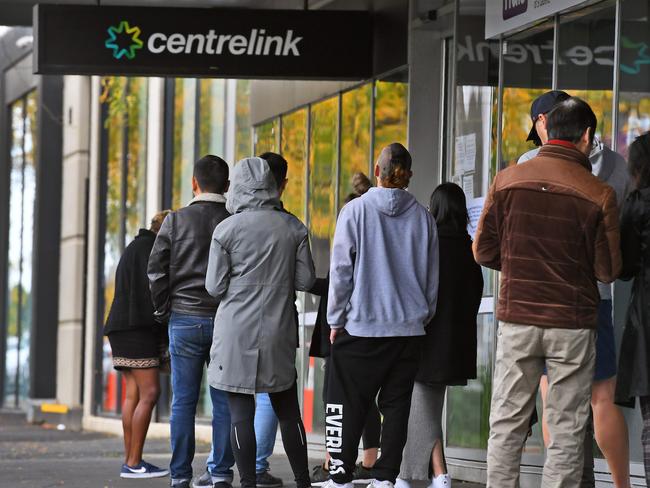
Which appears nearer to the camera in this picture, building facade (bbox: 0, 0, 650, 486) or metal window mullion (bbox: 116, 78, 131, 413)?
building facade (bbox: 0, 0, 650, 486)

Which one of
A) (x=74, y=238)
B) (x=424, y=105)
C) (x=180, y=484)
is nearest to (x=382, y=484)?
(x=180, y=484)

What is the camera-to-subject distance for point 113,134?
19.9m

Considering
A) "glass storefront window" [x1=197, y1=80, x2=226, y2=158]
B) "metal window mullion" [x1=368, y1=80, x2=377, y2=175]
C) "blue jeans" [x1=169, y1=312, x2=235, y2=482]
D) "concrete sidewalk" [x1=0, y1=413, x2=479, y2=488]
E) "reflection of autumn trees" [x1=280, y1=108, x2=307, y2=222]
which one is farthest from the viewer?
"glass storefront window" [x1=197, y1=80, x2=226, y2=158]

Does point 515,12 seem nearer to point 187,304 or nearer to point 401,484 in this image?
point 187,304

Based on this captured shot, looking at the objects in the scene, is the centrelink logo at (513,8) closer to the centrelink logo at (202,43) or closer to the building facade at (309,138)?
the building facade at (309,138)

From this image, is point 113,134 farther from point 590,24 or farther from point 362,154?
point 590,24

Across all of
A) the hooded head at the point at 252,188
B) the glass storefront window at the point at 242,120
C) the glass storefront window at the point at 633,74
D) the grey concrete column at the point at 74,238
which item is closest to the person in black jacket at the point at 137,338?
the hooded head at the point at 252,188

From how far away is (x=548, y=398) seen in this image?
663cm

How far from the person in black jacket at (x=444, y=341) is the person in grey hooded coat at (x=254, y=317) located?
0.81m

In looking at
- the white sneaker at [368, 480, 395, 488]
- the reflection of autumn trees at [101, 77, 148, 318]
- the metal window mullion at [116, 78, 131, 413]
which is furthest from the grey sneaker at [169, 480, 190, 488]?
the metal window mullion at [116, 78, 131, 413]

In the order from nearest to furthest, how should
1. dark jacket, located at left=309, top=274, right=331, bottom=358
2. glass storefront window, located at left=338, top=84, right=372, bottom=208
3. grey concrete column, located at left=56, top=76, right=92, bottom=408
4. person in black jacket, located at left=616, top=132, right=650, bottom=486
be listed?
person in black jacket, located at left=616, top=132, right=650, bottom=486 → dark jacket, located at left=309, top=274, right=331, bottom=358 → glass storefront window, located at left=338, top=84, right=372, bottom=208 → grey concrete column, located at left=56, top=76, right=92, bottom=408

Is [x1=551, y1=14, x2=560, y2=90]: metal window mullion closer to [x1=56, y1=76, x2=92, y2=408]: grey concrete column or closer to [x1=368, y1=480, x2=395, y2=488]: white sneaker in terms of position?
[x1=368, y1=480, x2=395, y2=488]: white sneaker

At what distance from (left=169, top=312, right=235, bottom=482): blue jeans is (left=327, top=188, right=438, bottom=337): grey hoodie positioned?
1.16 meters

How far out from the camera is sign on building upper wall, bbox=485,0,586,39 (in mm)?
9539
